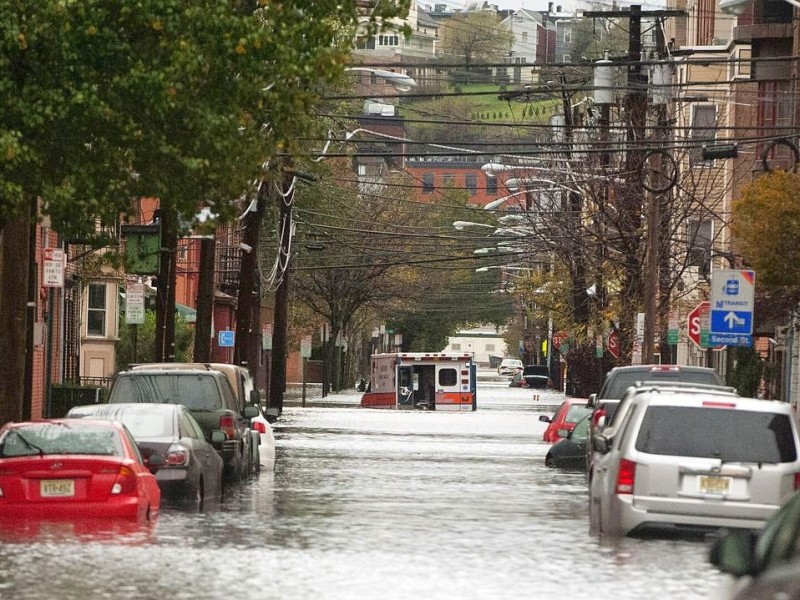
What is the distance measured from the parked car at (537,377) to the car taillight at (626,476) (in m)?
112

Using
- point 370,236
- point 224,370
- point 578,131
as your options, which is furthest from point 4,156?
point 370,236

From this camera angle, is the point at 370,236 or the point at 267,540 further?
the point at 370,236

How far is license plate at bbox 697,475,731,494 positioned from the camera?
16.5m

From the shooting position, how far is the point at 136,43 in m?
22.2

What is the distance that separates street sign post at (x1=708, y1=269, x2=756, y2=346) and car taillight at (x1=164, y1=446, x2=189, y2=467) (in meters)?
13.4

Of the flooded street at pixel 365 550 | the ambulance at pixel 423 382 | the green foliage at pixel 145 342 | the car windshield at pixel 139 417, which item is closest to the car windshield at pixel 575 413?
the flooded street at pixel 365 550

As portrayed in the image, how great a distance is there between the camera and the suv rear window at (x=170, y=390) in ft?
84.3

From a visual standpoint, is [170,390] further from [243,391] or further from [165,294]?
[165,294]

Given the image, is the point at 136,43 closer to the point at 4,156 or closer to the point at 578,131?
the point at 4,156

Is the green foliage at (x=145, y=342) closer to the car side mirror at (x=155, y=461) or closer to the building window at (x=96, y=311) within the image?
the building window at (x=96, y=311)

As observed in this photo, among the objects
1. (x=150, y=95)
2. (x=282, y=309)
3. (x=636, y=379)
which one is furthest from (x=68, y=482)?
(x=282, y=309)

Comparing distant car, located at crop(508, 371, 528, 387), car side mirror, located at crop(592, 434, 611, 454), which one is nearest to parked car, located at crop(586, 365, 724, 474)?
car side mirror, located at crop(592, 434, 611, 454)

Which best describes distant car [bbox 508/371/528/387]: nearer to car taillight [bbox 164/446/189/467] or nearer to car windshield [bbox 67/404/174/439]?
car windshield [bbox 67/404/174/439]

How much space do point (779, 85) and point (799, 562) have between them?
49260 mm
